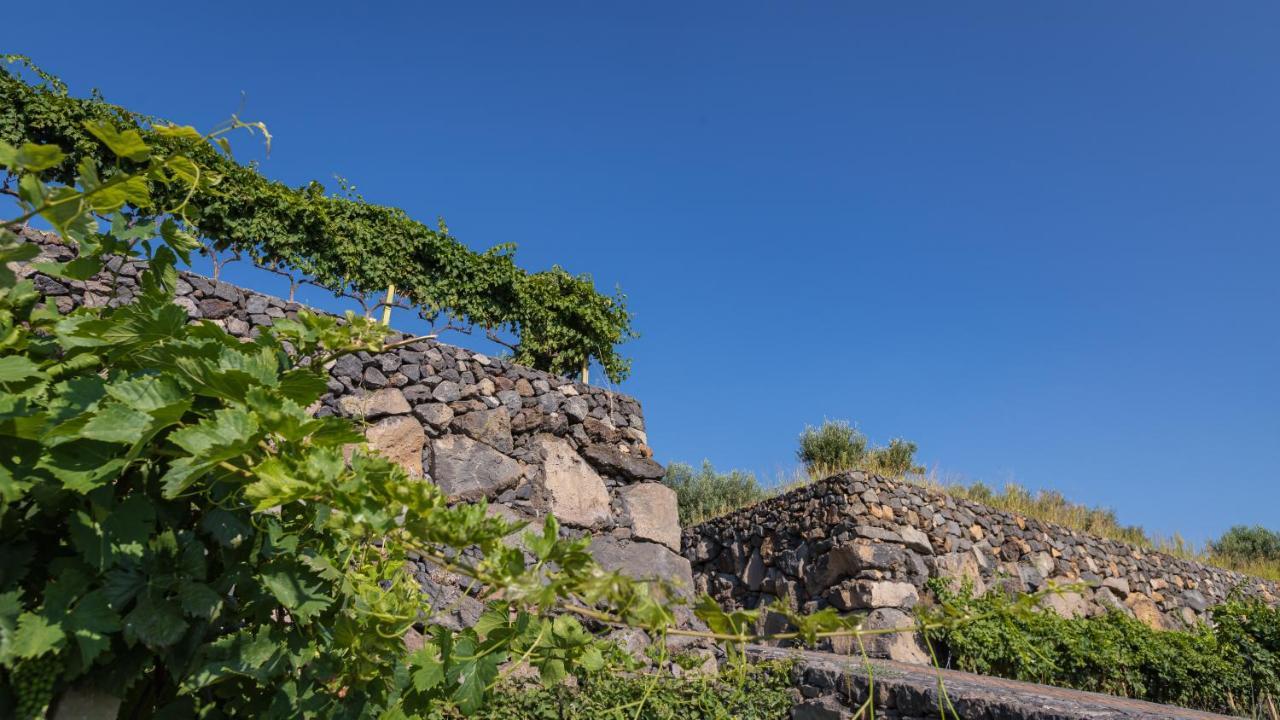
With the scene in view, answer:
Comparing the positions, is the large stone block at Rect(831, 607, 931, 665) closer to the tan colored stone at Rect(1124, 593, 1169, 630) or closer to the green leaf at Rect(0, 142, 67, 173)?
the tan colored stone at Rect(1124, 593, 1169, 630)

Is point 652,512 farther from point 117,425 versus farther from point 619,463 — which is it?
point 117,425

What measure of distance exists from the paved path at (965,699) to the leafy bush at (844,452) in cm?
525

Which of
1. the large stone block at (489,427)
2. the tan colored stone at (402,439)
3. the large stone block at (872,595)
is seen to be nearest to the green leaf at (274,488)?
the tan colored stone at (402,439)

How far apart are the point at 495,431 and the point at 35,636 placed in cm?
436

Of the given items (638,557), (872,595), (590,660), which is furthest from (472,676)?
(872,595)

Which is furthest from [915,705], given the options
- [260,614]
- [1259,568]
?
[1259,568]

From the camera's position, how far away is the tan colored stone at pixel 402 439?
4.75m

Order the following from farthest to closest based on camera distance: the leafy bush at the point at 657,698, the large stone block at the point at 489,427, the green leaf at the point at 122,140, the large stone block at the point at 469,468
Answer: the large stone block at the point at 489,427 → the large stone block at the point at 469,468 → the leafy bush at the point at 657,698 → the green leaf at the point at 122,140

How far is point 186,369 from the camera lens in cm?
99

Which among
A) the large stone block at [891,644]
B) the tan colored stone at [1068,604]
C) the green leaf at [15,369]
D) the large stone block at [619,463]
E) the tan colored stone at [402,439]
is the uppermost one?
the large stone block at [619,463]

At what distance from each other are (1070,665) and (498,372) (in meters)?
6.52

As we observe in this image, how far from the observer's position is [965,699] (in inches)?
149

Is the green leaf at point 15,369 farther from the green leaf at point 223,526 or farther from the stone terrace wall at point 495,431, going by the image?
the stone terrace wall at point 495,431

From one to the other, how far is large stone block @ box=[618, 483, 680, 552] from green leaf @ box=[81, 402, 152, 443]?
4786mm
